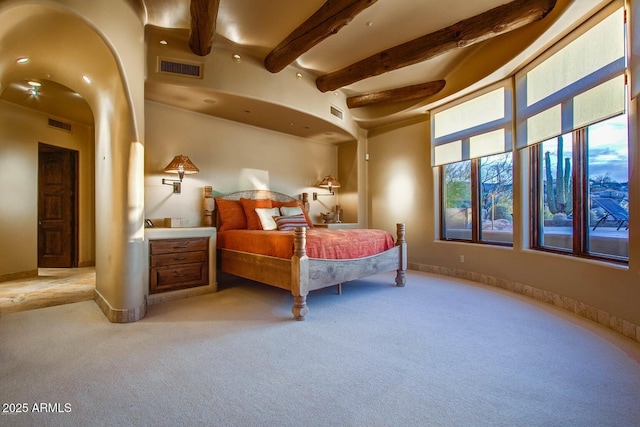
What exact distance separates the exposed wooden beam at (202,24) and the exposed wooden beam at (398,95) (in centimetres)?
268

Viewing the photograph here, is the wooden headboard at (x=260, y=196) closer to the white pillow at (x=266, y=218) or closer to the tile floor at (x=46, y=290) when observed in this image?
the white pillow at (x=266, y=218)

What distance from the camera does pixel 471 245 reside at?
15.0 feet

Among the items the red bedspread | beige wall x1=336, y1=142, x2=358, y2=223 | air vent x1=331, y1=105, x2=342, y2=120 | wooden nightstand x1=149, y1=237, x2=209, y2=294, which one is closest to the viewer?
the red bedspread

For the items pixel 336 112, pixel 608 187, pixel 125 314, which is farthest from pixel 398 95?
pixel 125 314

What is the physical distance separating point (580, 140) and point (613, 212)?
781mm

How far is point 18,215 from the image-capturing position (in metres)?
4.81

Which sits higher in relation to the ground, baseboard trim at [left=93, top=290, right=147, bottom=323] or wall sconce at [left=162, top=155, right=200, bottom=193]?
wall sconce at [left=162, top=155, right=200, bottom=193]

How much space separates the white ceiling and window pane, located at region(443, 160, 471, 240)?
114cm

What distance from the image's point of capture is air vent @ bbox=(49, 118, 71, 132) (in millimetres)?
Result: 5242

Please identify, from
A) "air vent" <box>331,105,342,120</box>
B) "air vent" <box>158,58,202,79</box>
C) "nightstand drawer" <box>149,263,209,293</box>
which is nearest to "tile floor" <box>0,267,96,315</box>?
"nightstand drawer" <box>149,263,209,293</box>

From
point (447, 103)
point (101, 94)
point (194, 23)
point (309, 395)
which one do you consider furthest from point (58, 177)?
point (447, 103)

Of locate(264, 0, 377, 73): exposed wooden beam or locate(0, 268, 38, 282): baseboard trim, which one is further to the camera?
locate(0, 268, 38, 282): baseboard trim

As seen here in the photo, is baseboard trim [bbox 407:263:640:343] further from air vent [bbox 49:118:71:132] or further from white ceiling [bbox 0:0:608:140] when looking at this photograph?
air vent [bbox 49:118:71:132]

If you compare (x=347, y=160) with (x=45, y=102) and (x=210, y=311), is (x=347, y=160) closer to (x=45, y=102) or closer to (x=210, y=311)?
(x=210, y=311)
